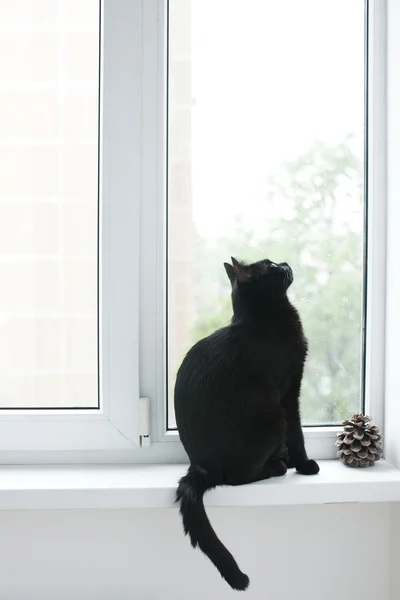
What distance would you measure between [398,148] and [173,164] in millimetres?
470

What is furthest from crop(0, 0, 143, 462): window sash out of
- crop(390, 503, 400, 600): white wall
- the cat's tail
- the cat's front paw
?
crop(390, 503, 400, 600): white wall

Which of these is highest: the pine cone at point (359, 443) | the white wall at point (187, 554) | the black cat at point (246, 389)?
the black cat at point (246, 389)

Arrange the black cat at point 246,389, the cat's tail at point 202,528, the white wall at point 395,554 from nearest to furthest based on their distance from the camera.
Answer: the cat's tail at point 202,528 → the black cat at point 246,389 → the white wall at point 395,554

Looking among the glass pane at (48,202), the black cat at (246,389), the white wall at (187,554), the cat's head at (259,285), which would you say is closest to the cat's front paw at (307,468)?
the black cat at (246,389)

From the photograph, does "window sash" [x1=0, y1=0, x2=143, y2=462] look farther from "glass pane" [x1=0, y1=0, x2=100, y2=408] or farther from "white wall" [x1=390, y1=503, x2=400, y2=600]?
"white wall" [x1=390, y1=503, x2=400, y2=600]

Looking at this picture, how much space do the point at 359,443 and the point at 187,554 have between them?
1.38ft

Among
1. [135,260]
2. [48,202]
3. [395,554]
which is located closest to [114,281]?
[135,260]

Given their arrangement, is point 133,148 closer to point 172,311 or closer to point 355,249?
point 172,311

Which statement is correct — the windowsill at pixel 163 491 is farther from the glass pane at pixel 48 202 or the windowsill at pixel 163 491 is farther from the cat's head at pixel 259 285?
the cat's head at pixel 259 285

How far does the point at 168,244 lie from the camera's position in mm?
1314

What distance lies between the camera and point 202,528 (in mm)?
1025

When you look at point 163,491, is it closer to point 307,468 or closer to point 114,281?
point 307,468

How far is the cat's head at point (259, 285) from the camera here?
45.1 inches

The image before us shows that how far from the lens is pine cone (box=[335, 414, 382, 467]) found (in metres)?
1.24
